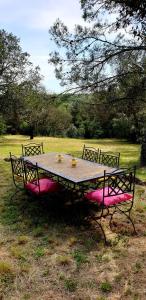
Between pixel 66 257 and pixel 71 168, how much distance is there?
216 centimetres

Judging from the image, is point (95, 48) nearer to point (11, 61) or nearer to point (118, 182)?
point (118, 182)

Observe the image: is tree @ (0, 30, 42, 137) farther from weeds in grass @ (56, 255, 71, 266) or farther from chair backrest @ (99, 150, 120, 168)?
weeds in grass @ (56, 255, 71, 266)

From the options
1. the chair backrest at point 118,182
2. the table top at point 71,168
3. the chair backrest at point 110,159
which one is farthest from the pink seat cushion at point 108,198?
the chair backrest at point 110,159

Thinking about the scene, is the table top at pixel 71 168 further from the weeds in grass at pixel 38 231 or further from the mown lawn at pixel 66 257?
the weeds in grass at pixel 38 231

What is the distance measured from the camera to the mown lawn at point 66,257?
356 centimetres

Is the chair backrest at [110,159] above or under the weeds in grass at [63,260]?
above

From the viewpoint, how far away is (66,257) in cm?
429

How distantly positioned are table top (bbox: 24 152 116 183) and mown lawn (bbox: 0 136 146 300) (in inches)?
31.9

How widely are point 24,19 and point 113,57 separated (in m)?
2.80

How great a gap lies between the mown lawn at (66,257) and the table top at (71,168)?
811mm

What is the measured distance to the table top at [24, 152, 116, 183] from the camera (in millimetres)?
5379

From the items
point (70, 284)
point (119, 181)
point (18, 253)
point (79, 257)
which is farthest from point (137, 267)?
point (18, 253)

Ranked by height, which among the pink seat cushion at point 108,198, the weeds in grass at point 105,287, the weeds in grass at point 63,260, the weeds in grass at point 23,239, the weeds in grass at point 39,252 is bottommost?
the weeds in grass at point 105,287

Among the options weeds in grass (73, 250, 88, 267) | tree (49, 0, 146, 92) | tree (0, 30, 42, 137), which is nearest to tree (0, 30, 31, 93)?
tree (0, 30, 42, 137)
